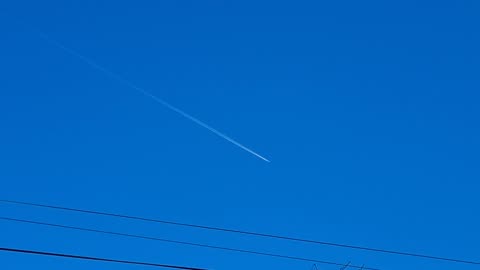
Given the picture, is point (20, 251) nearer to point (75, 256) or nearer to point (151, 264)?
point (75, 256)

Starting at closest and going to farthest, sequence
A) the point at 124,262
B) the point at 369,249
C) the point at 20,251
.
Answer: the point at 20,251
the point at 124,262
the point at 369,249

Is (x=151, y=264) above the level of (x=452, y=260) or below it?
below

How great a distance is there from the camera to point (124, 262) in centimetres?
1160

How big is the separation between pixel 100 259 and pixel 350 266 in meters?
12.5

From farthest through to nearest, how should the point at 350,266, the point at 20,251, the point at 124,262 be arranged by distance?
1. the point at 350,266
2. the point at 124,262
3. the point at 20,251

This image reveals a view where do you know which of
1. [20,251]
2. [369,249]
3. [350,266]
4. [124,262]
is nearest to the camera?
[20,251]

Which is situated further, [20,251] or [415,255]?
[415,255]

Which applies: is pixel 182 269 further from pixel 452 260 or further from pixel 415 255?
pixel 452 260

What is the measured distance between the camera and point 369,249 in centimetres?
1722

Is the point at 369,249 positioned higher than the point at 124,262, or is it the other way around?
the point at 369,249

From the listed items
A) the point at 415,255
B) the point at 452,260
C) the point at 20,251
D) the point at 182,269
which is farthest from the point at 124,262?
the point at 452,260

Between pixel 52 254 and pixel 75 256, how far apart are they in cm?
47

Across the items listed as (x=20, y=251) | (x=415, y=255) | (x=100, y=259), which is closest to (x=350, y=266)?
(x=415, y=255)

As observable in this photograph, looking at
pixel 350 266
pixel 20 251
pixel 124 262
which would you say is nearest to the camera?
pixel 20 251
